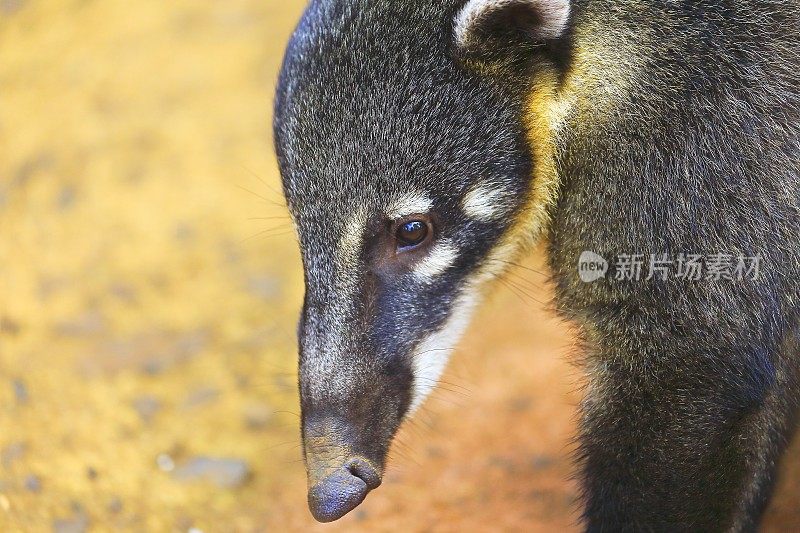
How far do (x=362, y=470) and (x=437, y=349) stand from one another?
54 centimetres

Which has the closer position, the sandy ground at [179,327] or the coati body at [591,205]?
the coati body at [591,205]

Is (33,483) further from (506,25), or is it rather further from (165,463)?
(506,25)

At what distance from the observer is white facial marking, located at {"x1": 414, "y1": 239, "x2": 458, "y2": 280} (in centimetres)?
331

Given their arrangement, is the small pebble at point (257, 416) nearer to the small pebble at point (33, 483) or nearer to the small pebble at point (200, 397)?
the small pebble at point (200, 397)

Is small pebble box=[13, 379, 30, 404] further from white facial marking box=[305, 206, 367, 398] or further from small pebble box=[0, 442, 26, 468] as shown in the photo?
white facial marking box=[305, 206, 367, 398]

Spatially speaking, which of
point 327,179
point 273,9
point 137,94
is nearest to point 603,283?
point 327,179

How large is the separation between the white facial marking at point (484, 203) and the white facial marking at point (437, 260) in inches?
5.4

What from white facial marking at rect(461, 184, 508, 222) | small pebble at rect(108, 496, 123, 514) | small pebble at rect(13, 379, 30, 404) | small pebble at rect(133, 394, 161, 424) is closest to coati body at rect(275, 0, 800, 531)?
white facial marking at rect(461, 184, 508, 222)

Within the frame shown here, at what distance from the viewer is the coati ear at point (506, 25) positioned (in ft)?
9.98

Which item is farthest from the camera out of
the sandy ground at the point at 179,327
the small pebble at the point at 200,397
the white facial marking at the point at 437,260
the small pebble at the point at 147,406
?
the small pebble at the point at 200,397

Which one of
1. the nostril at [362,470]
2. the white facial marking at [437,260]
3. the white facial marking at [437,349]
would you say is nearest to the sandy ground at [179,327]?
the white facial marking at [437,349]

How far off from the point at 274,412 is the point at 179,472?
67 cm

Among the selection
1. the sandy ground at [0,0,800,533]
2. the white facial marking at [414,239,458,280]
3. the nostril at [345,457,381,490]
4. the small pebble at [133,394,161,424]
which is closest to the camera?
the nostril at [345,457,381,490]

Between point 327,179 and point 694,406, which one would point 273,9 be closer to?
point 327,179
